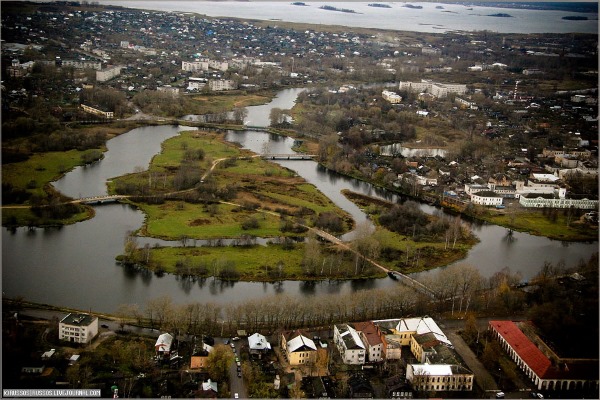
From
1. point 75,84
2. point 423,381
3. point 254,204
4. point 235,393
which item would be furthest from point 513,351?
point 75,84

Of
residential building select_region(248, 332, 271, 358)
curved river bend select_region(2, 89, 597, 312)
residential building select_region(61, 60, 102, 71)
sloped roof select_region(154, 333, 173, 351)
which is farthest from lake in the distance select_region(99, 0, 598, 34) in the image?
sloped roof select_region(154, 333, 173, 351)

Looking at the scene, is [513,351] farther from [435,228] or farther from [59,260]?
[59,260]

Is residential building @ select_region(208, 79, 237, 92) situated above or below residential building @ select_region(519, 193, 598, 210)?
above

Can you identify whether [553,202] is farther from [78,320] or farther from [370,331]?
[78,320]

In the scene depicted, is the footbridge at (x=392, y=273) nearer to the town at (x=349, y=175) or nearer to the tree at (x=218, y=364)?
the town at (x=349, y=175)

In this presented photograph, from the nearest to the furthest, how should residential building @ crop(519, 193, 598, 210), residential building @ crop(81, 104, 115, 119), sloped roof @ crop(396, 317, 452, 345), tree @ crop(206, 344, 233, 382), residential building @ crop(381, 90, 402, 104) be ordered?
1. tree @ crop(206, 344, 233, 382)
2. sloped roof @ crop(396, 317, 452, 345)
3. residential building @ crop(519, 193, 598, 210)
4. residential building @ crop(81, 104, 115, 119)
5. residential building @ crop(381, 90, 402, 104)

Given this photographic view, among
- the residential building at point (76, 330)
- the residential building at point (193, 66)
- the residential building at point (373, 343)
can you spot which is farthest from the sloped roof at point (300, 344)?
the residential building at point (193, 66)

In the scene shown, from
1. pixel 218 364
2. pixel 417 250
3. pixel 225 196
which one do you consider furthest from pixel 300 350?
pixel 225 196

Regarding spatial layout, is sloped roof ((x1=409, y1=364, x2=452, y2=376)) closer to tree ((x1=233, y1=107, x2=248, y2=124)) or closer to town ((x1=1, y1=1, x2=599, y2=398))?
town ((x1=1, y1=1, x2=599, y2=398))

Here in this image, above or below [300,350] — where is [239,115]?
above
